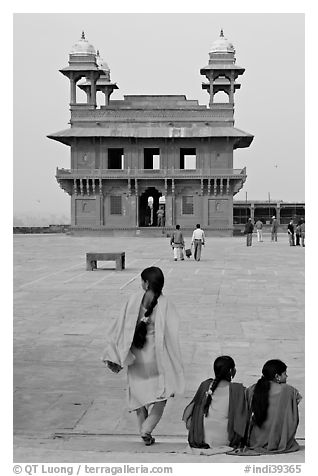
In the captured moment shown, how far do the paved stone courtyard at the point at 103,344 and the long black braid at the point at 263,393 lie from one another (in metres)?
0.35

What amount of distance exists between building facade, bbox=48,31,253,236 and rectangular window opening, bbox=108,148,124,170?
6.81 feet

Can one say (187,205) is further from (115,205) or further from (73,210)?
(73,210)

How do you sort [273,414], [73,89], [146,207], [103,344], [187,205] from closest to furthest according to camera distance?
[273,414]
[103,344]
[187,205]
[73,89]
[146,207]

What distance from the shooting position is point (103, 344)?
29.2ft

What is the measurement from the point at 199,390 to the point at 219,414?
0.72 feet

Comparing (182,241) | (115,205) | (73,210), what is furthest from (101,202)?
(182,241)

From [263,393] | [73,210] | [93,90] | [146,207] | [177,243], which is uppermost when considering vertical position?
[93,90]

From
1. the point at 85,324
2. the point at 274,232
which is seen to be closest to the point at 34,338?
the point at 85,324

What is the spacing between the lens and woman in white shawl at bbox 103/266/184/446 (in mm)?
5336

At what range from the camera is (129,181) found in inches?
1806

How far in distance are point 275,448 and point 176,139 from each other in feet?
136

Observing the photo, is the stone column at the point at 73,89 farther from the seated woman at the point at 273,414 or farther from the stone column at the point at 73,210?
the seated woman at the point at 273,414

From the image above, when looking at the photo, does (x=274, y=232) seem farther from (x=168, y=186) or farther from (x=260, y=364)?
(x=260, y=364)
